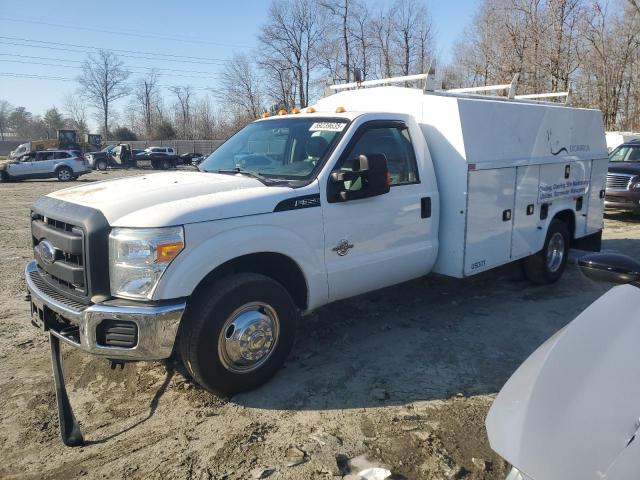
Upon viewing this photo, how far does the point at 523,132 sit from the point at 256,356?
3864 millimetres

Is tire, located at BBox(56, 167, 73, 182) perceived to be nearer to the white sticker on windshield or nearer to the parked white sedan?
the parked white sedan

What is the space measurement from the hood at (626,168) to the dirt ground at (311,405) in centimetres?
838

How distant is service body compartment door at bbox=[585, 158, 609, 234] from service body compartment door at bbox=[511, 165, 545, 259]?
150 cm

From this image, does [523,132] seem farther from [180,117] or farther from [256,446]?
[180,117]

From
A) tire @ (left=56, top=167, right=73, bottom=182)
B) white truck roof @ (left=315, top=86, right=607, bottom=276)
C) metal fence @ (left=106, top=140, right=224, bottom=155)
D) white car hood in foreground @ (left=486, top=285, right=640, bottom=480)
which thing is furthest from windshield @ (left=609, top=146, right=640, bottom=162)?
metal fence @ (left=106, top=140, right=224, bottom=155)

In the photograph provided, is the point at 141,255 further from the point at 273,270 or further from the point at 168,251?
the point at 273,270

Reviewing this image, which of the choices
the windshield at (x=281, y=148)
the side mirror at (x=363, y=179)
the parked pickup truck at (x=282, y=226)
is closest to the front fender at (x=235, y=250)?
the parked pickup truck at (x=282, y=226)

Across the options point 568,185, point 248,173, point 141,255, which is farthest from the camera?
point 568,185

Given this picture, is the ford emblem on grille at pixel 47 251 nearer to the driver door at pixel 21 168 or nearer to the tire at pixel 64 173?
the tire at pixel 64 173

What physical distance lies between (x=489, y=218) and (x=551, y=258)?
184 cm

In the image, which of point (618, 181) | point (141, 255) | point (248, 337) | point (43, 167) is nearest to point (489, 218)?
point (248, 337)

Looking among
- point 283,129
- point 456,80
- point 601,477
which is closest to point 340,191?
point 283,129

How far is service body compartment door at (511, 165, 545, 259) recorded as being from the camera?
5.63m

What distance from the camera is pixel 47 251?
3.65m
